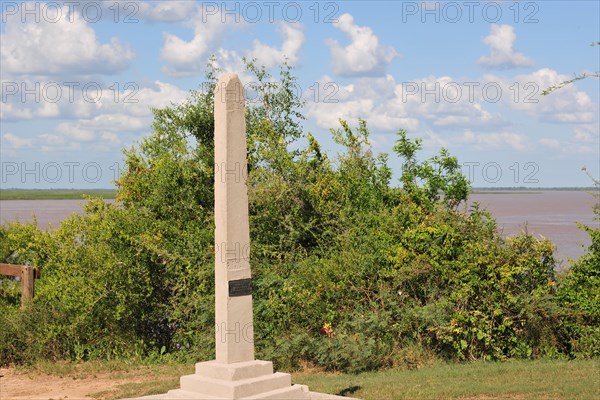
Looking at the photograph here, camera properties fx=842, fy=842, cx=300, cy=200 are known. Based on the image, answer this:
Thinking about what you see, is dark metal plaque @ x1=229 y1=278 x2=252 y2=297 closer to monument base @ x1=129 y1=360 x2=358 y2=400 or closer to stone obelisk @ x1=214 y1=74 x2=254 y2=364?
stone obelisk @ x1=214 y1=74 x2=254 y2=364

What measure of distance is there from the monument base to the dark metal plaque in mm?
839

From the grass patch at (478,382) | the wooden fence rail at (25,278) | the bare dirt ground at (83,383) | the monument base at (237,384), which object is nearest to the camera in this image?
the monument base at (237,384)

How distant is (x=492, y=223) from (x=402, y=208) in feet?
5.89

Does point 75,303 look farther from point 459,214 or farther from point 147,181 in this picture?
point 459,214

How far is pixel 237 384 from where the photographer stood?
9828mm

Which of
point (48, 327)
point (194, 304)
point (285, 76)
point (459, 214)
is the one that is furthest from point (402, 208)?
point (285, 76)

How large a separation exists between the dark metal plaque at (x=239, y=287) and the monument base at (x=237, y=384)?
84cm

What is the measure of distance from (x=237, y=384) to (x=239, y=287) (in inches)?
46.7

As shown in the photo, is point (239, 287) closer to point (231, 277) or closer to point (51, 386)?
point (231, 277)

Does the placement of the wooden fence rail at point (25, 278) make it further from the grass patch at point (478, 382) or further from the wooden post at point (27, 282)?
the grass patch at point (478, 382)

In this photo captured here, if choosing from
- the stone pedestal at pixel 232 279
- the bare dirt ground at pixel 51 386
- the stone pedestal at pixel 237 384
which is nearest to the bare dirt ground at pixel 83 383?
the bare dirt ground at pixel 51 386

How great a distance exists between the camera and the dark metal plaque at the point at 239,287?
1023cm

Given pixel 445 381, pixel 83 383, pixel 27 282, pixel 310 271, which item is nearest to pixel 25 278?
pixel 27 282

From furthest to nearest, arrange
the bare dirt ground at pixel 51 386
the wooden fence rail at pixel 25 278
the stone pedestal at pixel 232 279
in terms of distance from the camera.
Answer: the wooden fence rail at pixel 25 278 < the bare dirt ground at pixel 51 386 < the stone pedestal at pixel 232 279
